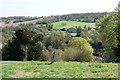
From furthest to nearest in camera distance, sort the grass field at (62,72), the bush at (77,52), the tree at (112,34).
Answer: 1. the bush at (77,52)
2. the tree at (112,34)
3. the grass field at (62,72)

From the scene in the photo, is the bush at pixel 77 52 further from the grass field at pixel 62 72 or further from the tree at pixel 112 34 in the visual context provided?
the grass field at pixel 62 72

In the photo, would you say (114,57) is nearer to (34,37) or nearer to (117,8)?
(117,8)

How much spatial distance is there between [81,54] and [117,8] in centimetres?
1169

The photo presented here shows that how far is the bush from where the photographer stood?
116 feet

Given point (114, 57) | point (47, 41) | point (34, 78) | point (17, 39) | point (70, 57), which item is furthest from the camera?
point (47, 41)

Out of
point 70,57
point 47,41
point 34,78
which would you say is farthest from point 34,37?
point 47,41

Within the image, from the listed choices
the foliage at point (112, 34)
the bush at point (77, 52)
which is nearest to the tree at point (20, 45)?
the bush at point (77, 52)

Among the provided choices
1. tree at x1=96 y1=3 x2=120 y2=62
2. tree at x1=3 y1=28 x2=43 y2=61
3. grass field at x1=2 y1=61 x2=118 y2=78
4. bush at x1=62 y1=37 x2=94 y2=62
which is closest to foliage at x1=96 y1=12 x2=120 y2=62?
tree at x1=96 y1=3 x2=120 y2=62

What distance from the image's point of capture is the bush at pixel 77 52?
3534cm

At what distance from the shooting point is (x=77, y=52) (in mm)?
35750

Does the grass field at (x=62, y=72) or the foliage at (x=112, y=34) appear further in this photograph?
the foliage at (x=112, y=34)

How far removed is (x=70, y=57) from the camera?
3500cm

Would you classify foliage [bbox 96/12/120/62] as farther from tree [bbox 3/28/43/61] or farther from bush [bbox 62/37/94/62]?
tree [bbox 3/28/43/61]

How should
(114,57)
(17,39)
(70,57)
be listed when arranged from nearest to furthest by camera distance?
(114,57)
(70,57)
(17,39)
